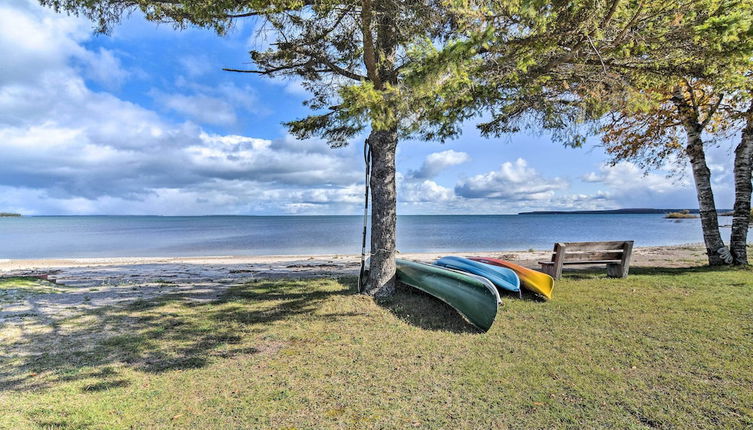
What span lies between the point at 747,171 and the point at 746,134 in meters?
0.91

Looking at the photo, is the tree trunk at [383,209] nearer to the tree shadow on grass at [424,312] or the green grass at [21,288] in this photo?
the tree shadow on grass at [424,312]

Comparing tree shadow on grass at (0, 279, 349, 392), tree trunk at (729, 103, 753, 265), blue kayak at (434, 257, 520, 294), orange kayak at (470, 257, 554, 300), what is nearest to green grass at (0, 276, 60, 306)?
tree shadow on grass at (0, 279, 349, 392)

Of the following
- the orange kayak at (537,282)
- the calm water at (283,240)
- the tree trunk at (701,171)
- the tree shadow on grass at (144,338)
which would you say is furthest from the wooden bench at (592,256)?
the calm water at (283,240)

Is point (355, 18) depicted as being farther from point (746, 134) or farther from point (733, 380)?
point (746, 134)

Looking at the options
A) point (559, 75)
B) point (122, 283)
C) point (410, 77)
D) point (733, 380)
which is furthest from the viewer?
point (122, 283)

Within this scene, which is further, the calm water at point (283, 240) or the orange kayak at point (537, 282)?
the calm water at point (283, 240)

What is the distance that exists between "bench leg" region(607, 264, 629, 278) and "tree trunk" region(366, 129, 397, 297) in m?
5.41

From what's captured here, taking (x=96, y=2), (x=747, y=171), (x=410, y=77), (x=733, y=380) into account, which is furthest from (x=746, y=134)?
(x=96, y=2)

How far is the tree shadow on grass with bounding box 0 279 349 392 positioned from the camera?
14.1 ft

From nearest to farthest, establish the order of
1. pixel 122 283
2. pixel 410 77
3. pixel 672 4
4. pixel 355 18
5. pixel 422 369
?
1. pixel 422 369
2. pixel 410 77
3. pixel 672 4
4. pixel 355 18
5. pixel 122 283

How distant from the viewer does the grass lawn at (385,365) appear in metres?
3.35

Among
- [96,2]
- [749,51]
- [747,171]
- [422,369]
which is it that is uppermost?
[96,2]

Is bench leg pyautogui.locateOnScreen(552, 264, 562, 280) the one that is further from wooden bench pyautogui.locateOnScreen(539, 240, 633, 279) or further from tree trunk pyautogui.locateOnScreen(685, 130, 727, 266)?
tree trunk pyautogui.locateOnScreen(685, 130, 727, 266)

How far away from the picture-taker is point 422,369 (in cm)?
424
